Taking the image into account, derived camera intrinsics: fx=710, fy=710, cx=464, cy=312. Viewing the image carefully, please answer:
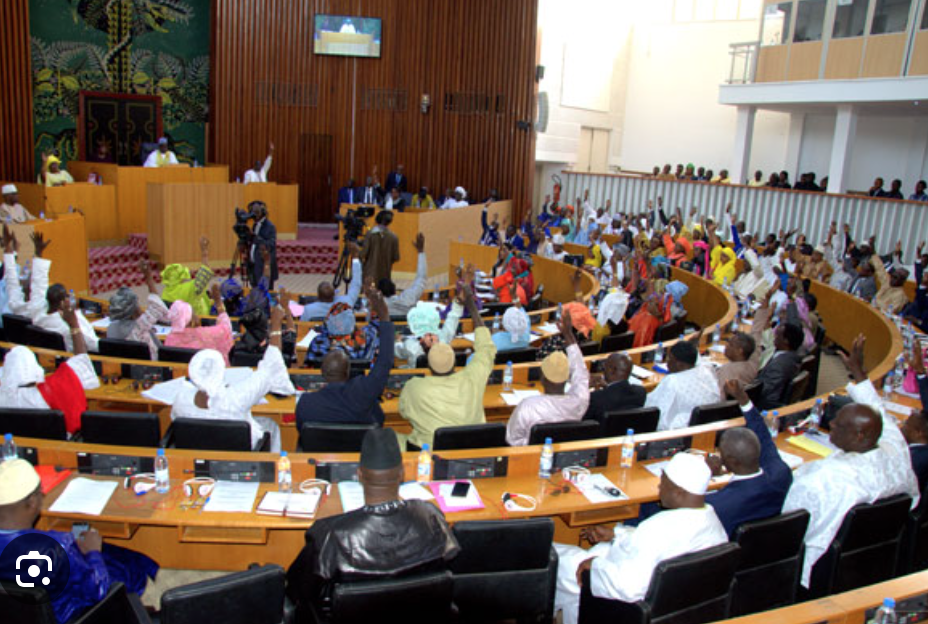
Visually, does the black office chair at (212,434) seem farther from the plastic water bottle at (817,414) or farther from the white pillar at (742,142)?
the white pillar at (742,142)

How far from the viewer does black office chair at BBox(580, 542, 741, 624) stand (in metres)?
2.91

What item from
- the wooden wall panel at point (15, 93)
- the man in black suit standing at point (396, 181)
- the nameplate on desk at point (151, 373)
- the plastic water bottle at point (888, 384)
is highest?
the wooden wall panel at point (15, 93)

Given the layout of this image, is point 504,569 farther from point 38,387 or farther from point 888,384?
point 888,384

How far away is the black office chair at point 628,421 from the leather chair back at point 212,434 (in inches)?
91.1

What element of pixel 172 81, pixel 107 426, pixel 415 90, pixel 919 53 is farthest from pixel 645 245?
pixel 172 81

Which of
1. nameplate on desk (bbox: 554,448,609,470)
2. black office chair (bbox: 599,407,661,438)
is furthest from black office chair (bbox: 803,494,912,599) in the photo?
black office chair (bbox: 599,407,661,438)

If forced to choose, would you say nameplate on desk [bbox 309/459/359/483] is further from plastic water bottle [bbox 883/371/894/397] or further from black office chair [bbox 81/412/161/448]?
plastic water bottle [bbox 883/371/894/397]

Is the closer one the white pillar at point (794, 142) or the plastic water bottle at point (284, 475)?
the plastic water bottle at point (284, 475)

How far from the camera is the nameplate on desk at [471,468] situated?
4.10m

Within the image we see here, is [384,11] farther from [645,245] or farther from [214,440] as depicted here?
[214,440]

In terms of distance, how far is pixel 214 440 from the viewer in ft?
13.9

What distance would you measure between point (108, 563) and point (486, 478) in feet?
6.58

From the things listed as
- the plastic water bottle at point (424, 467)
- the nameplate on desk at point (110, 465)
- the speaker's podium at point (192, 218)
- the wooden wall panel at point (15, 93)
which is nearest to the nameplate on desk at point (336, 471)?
the plastic water bottle at point (424, 467)

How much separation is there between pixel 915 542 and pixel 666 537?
6.57 feet
